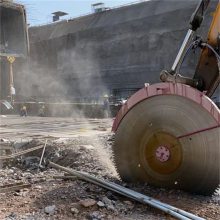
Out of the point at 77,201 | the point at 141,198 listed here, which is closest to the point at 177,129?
the point at 141,198

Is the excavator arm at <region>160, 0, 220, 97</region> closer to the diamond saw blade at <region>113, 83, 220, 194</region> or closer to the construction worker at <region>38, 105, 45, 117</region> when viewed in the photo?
the diamond saw blade at <region>113, 83, 220, 194</region>

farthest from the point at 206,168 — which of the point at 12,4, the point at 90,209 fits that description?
the point at 12,4

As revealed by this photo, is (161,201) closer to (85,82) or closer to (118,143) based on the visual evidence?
(118,143)

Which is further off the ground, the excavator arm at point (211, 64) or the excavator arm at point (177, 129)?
the excavator arm at point (211, 64)

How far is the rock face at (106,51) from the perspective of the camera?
124 ft

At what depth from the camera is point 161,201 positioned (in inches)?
176

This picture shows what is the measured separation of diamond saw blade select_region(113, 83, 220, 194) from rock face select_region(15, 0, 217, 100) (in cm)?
3157

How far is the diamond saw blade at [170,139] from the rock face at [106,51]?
1243 inches

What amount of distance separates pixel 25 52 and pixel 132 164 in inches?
1014

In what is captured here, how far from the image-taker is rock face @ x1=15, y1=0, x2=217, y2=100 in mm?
37656

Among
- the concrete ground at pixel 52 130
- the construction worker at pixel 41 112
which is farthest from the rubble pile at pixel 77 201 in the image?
the construction worker at pixel 41 112

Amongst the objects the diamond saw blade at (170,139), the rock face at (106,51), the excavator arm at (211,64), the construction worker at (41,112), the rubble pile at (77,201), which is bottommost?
the construction worker at (41,112)

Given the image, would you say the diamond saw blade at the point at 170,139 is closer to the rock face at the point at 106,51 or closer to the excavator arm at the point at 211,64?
the excavator arm at the point at 211,64

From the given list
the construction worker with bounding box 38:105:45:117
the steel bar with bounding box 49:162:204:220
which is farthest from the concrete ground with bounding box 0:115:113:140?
the construction worker with bounding box 38:105:45:117
